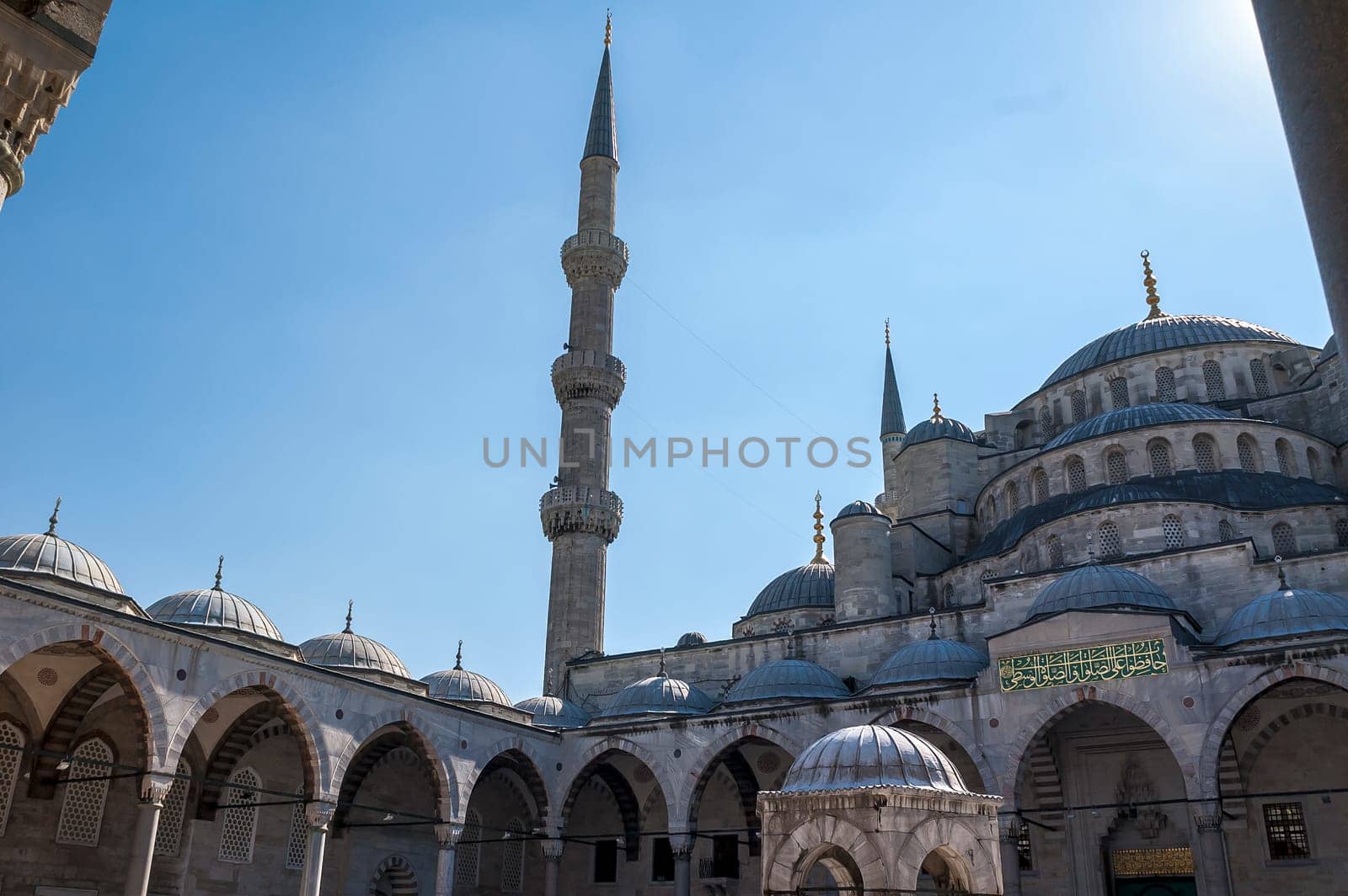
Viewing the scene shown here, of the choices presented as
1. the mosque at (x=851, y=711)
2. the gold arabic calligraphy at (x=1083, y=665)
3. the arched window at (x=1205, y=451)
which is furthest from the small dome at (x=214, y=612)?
the arched window at (x=1205, y=451)

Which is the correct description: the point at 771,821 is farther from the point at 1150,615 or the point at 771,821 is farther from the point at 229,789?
the point at 229,789

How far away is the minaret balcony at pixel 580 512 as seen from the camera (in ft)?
76.2

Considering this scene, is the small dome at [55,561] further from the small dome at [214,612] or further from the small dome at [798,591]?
the small dome at [798,591]

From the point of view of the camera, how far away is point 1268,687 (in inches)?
512

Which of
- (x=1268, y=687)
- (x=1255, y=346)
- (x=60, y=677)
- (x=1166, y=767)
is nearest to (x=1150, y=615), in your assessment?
(x=1268, y=687)

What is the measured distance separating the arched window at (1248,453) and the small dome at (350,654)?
14.2 m

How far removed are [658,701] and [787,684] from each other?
87.2 inches

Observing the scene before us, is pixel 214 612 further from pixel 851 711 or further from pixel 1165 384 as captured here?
pixel 1165 384

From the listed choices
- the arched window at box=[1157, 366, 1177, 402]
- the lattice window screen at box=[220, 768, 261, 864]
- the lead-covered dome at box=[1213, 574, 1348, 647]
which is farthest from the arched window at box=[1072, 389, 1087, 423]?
the lattice window screen at box=[220, 768, 261, 864]

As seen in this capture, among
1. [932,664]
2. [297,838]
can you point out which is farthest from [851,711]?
[297,838]

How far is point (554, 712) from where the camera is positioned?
65.6ft

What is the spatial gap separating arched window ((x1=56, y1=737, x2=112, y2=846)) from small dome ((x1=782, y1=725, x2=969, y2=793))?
394 inches

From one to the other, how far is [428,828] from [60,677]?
6327mm

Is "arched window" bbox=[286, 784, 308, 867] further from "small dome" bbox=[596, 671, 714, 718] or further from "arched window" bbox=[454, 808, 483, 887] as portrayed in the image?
"small dome" bbox=[596, 671, 714, 718]
